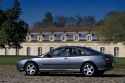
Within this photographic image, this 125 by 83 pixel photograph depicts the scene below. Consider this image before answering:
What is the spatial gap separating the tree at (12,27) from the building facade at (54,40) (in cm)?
8100

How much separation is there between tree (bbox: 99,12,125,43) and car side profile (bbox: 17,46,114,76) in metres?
59.3

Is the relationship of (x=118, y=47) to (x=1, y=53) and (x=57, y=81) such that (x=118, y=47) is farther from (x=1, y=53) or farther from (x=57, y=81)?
(x=57, y=81)

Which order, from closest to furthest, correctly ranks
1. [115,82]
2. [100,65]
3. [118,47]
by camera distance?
[115,82], [100,65], [118,47]

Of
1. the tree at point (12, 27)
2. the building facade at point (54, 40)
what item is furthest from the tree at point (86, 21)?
the tree at point (12, 27)

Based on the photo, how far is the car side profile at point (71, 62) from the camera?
21.9 m

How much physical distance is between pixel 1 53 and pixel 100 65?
358 feet

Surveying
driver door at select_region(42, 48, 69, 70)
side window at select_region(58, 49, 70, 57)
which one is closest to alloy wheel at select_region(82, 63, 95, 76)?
driver door at select_region(42, 48, 69, 70)

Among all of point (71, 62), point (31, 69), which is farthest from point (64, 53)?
point (31, 69)

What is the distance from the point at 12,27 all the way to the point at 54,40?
292ft

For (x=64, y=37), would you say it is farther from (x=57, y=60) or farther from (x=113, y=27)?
(x=57, y=60)

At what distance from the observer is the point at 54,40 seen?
5192 inches

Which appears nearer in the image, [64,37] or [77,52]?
[77,52]

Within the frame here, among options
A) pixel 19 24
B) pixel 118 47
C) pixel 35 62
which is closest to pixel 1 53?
pixel 118 47

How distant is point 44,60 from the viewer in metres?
22.8
